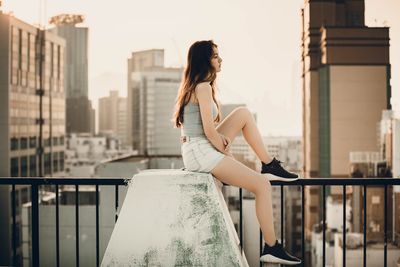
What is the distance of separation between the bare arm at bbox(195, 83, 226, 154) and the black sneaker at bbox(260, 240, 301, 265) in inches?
26.2

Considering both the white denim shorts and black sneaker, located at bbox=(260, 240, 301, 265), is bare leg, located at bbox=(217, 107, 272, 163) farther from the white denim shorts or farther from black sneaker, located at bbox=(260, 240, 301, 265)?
black sneaker, located at bbox=(260, 240, 301, 265)

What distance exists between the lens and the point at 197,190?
2832mm

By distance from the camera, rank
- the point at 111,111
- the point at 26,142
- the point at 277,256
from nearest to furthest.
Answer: the point at 277,256 < the point at 26,142 < the point at 111,111

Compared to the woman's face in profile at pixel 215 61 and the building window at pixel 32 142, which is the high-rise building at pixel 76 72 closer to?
the building window at pixel 32 142

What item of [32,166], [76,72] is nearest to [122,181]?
[32,166]

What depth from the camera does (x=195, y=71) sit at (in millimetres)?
3115

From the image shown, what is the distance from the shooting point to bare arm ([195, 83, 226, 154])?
Answer: 9.87 feet

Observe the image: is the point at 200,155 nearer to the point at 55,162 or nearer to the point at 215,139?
the point at 215,139

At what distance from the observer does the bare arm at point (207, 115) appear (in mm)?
3008

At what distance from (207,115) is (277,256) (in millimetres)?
932

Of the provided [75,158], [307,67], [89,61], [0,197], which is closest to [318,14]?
[307,67]

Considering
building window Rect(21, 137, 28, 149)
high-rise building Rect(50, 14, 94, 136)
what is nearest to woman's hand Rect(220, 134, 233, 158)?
building window Rect(21, 137, 28, 149)

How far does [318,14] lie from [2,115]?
94.9ft

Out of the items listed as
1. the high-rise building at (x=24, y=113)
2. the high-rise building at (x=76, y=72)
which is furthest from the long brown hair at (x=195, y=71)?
the high-rise building at (x=76, y=72)
